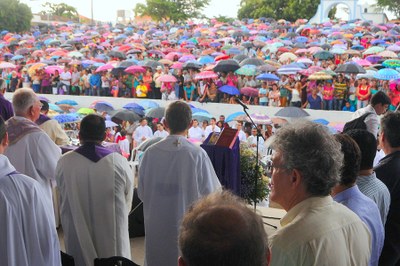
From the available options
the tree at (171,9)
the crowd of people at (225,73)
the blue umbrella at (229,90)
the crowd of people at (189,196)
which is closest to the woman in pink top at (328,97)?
the crowd of people at (225,73)

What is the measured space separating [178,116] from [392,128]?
4.53 feet

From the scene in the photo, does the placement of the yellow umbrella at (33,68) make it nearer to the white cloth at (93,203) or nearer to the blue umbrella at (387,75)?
the blue umbrella at (387,75)

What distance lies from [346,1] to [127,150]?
44.0 metres

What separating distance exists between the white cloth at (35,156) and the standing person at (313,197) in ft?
7.80

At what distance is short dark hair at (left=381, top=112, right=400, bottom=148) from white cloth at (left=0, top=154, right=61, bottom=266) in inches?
82.3

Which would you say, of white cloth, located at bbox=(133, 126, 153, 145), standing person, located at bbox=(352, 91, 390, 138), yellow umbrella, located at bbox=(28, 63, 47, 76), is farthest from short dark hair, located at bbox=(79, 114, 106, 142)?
yellow umbrella, located at bbox=(28, 63, 47, 76)

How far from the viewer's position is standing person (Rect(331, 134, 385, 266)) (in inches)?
104

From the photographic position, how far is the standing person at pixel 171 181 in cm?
397

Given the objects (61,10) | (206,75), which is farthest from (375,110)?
(61,10)

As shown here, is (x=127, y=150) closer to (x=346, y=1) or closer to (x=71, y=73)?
(x=71, y=73)

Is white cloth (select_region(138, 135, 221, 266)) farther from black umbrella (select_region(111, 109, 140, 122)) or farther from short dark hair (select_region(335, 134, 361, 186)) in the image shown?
black umbrella (select_region(111, 109, 140, 122))

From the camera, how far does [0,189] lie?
2.78 m

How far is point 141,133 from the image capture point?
12602 mm

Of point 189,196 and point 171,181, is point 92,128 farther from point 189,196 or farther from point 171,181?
point 189,196
